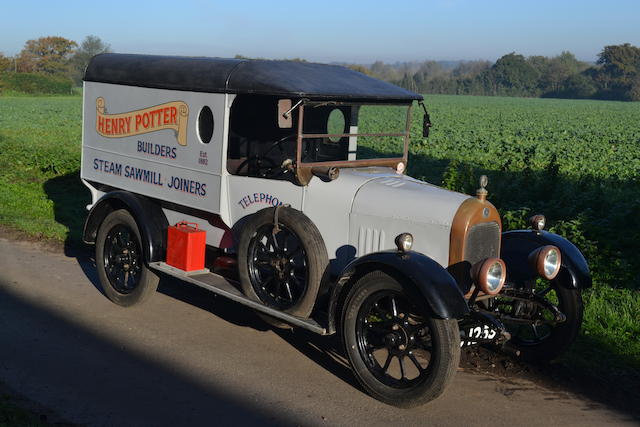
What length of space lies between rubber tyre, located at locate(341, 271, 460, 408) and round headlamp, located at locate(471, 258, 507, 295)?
44cm

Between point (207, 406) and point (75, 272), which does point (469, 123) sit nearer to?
point (75, 272)

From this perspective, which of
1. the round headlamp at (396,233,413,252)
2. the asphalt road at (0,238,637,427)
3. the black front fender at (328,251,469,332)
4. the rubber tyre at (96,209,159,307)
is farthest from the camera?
the rubber tyre at (96,209,159,307)

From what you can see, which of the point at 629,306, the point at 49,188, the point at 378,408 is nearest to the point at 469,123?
the point at 49,188

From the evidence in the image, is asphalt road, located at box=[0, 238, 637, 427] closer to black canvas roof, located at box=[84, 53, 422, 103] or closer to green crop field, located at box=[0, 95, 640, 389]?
green crop field, located at box=[0, 95, 640, 389]

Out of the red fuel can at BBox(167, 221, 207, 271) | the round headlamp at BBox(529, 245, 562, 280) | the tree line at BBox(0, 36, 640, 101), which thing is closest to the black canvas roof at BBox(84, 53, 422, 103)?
the red fuel can at BBox(167, 221, 207, 271)

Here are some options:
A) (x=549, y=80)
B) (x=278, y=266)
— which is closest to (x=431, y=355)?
(x=278, y=266)

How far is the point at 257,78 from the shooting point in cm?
571

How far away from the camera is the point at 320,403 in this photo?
4809 mm

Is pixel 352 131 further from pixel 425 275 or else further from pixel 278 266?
pixel 425 275

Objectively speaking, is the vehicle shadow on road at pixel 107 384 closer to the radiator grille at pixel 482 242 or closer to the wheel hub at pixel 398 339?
the wheel hub at pixel 398 339

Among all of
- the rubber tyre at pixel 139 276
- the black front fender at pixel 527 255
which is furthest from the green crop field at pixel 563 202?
the rubber tyre at pixel 139 276

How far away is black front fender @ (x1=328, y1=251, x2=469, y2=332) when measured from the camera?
4.49 meters

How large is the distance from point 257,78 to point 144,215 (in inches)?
71.3

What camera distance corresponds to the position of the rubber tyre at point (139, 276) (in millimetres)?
6691
